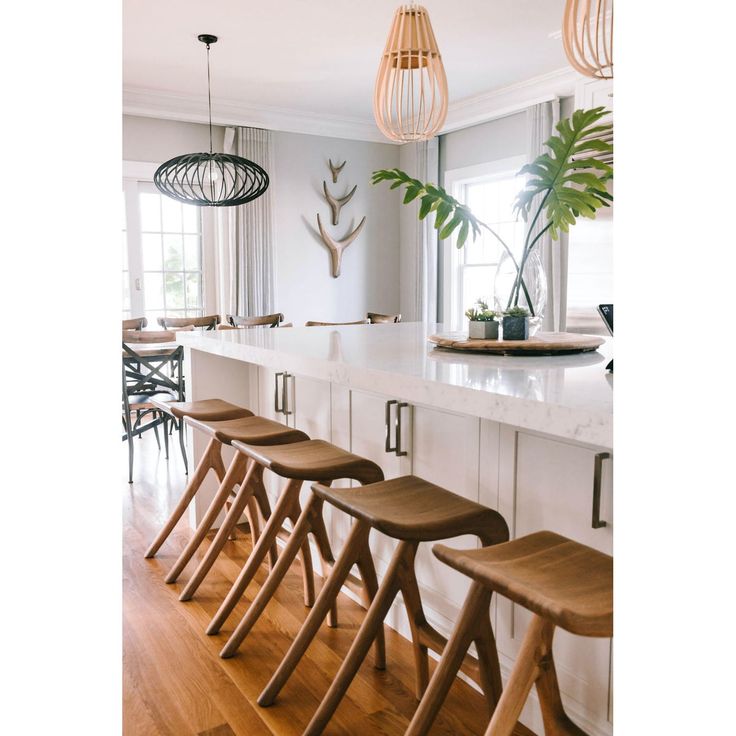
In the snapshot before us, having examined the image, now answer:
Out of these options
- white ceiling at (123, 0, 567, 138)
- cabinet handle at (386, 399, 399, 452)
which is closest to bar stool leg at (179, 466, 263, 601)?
cabinet handle at (386, 399, 399, 452)

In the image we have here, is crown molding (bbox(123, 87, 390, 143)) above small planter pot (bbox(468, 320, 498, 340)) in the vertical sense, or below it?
above

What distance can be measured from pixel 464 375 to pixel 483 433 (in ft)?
1.25

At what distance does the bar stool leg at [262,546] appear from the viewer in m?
2.11

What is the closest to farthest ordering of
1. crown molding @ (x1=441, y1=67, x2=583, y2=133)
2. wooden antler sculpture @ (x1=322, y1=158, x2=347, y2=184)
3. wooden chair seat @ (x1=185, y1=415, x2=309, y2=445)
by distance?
wooden chair seat @ (x1=185, y1=415, x2=309, y2=445), crown molding @ (x1=441, y1=67, x2=583, y2=133), wooden antler sculpture @ (x1=322, y1=158, x2=347, y2=184)

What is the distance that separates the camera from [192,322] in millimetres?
4797

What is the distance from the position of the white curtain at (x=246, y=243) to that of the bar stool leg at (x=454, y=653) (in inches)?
200

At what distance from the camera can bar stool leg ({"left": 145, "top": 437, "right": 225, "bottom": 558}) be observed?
2.69m

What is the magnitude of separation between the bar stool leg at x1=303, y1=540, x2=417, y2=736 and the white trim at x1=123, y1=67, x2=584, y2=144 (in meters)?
4.31

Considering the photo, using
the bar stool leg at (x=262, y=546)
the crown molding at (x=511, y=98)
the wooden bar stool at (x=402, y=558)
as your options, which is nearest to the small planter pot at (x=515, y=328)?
the wooden bar stool at (x=402, y=558)

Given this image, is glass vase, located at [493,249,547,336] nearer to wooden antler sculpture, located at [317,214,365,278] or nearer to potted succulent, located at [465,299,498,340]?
potted succulent, located at [465,299,498,340]

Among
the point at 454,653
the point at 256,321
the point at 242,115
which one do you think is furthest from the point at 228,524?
the point at 242,115

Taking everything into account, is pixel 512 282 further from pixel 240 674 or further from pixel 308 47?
pixel 308 47

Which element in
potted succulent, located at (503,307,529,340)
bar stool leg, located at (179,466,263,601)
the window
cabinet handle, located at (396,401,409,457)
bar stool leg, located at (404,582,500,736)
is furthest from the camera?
the window
